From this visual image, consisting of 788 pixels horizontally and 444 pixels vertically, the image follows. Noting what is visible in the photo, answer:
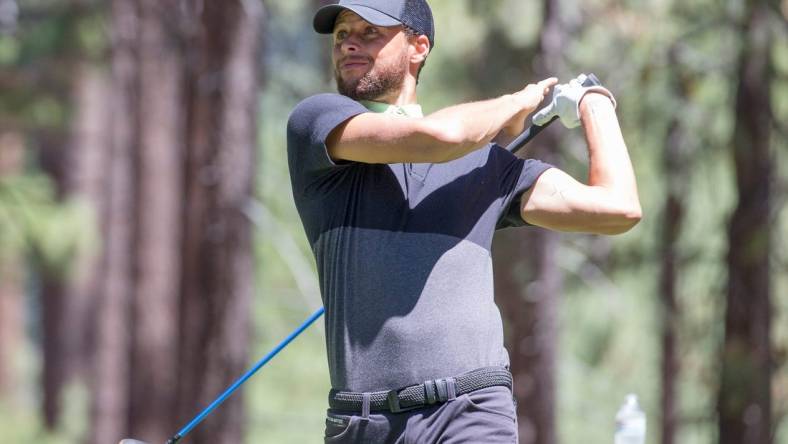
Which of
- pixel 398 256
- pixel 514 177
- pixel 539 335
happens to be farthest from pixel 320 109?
pixel 539 335

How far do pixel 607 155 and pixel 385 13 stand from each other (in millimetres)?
688

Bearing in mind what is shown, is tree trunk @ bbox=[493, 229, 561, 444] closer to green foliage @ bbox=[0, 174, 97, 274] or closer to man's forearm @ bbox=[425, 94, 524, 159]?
green foliage @ bbox=[0, 174, 97, 274]

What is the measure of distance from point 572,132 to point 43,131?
8894 mm

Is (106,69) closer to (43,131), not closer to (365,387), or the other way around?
(43,131)

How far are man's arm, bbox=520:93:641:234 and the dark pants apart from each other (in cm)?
49

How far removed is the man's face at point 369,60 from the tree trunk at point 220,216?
555 cm

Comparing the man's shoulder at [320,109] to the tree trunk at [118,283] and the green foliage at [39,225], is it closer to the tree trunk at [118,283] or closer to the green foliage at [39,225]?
the green foliage at [39,225]

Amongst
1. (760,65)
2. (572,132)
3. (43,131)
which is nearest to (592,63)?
(572,132)

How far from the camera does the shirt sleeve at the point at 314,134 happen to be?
3.36 m

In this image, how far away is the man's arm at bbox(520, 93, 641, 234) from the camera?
3.41 meters

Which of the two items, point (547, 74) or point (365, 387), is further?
point (547, 74)

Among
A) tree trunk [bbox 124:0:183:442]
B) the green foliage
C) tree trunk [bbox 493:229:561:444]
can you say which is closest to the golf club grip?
tree trunk [bbox 493:229:561:444]

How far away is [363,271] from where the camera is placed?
10.9 feet

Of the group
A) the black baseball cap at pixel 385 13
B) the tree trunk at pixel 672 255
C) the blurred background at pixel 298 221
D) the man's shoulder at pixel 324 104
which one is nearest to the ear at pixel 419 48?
the black baseball cap at pixel 385 13
